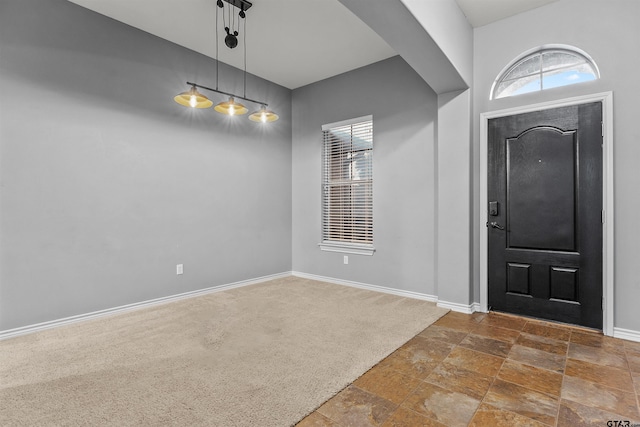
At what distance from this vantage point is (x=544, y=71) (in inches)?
128

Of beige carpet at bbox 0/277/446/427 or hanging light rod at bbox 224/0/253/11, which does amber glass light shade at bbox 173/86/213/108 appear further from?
beige carpet at bbox 0/277/446/427

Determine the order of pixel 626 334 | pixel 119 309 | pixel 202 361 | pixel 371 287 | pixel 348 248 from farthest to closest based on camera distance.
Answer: pixel 348 248 → pixel 371 287 → pixel 119 309 → pixel 626 334 → pixel 202 361

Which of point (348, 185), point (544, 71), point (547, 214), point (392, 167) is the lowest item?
point (547, 214)

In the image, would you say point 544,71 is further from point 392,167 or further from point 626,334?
point 626,334

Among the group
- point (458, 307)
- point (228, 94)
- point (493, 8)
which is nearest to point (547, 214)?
point (458, 307)

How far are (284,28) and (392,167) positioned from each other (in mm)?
2097

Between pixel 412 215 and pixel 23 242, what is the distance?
13.3 ft

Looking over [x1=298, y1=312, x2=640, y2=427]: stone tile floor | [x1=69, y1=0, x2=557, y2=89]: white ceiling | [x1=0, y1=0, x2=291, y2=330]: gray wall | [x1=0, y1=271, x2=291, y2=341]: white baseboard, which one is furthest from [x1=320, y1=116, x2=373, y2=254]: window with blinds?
[x1=298, y1=312, x2=640, y2=427]: stone tile floor

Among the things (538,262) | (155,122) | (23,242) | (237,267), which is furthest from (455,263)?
(23,242)

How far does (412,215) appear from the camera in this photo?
417cm

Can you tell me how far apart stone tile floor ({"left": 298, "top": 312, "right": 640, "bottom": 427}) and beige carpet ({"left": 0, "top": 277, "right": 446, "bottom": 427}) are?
0.66 feet

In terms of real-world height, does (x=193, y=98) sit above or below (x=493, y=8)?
below

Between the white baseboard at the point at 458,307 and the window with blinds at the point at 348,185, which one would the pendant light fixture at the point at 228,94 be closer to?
the window with blinds at the point at 348,185

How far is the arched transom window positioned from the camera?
306 cm
